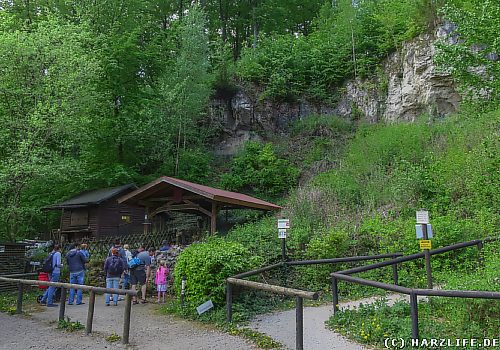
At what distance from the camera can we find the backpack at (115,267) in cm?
1119

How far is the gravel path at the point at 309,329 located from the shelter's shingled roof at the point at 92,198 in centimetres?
1361

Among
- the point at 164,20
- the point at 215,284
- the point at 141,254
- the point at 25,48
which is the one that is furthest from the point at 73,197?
the point at 164,20

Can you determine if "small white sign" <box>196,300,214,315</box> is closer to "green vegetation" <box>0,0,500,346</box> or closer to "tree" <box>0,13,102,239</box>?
"green vegetation" <box>0,0,500,346</box>

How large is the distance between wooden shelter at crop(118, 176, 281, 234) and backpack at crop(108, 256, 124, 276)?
395cm

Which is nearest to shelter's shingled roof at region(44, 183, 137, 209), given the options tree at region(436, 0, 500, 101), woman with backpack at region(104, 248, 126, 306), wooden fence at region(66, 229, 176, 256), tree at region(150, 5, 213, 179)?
wooden fence at region(66, 229, 176, 256)

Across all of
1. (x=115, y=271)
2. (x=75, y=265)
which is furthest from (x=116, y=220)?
(x=115, y=271)

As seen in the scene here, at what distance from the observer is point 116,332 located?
324 inches

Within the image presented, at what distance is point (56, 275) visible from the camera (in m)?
12.4

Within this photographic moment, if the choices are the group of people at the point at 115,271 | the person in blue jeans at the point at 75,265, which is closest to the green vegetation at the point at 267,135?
the group of people at the point at 115,271

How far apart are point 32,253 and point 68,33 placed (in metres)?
10.3

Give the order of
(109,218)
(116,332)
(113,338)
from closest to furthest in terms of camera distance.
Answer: (113,338) → (116,332) → (109,218)

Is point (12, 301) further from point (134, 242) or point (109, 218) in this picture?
point (109, 218)

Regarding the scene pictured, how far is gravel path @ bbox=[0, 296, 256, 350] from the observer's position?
284 inches

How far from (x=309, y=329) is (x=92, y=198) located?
52.5 feet
